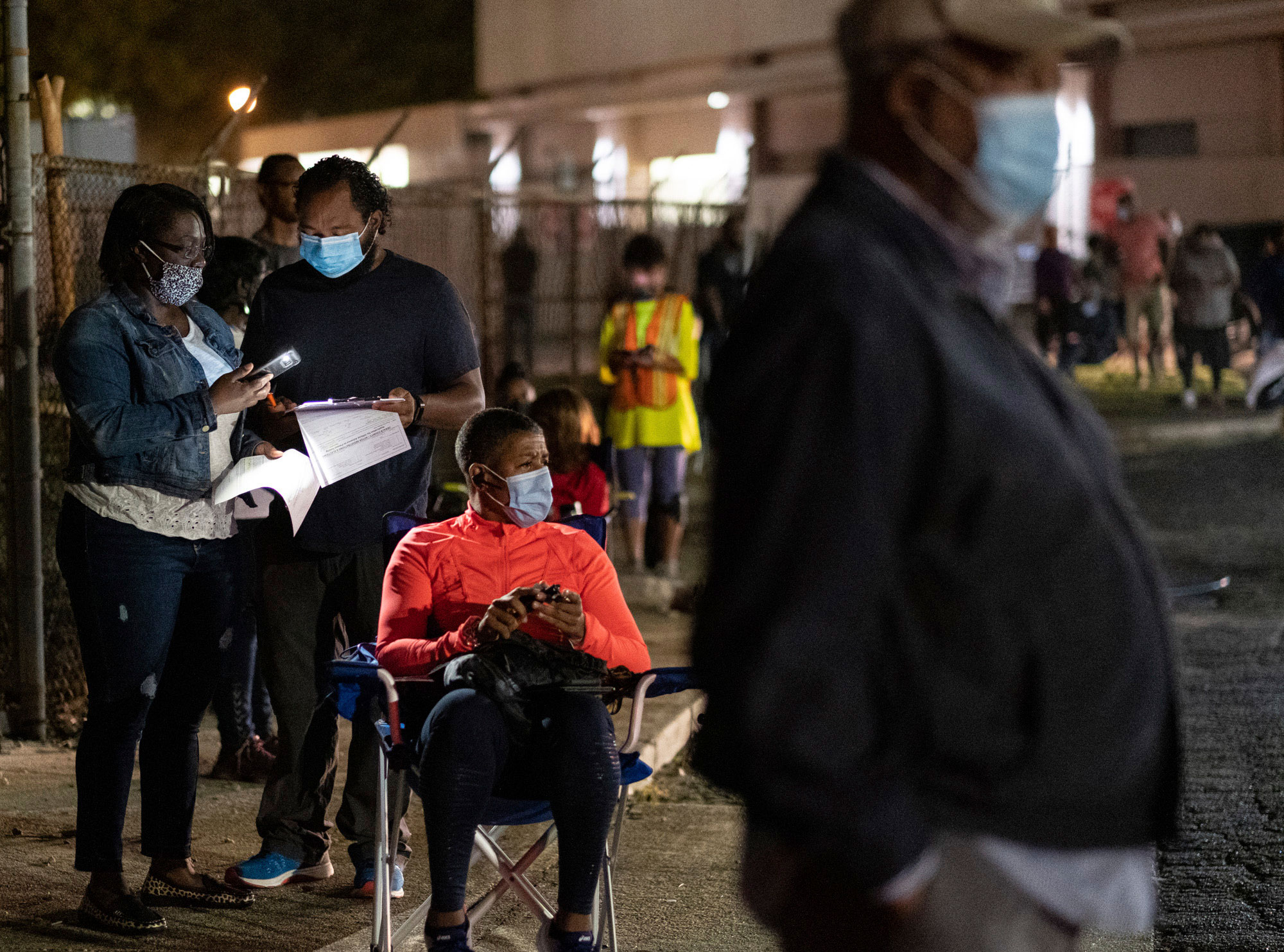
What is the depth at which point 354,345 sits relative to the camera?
457 cm

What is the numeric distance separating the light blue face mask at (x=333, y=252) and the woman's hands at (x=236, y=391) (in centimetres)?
48

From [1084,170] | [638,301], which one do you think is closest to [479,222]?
[638,301]

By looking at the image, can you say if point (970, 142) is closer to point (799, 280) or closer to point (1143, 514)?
point (799, 280)

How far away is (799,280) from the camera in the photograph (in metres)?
1.86

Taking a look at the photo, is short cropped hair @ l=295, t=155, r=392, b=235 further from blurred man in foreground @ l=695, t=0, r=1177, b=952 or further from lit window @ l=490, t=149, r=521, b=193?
lit window @ l=490, t=149, r=521, b=193

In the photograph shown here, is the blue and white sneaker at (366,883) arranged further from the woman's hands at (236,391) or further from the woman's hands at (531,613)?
the woman's hands at (236,391)

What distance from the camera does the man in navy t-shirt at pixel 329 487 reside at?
14.9ft

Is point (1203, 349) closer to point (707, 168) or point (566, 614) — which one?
point (707, 168)

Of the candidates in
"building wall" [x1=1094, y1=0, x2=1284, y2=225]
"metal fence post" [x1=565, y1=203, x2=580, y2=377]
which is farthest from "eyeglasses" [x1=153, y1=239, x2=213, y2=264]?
"building wall" [x1=1094, y1=0, x2=1284, y2=225]

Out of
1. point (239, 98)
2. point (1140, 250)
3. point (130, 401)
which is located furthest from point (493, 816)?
point (1140, 250)

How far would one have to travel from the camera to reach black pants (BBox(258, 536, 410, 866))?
4559mm

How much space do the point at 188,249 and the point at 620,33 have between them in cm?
2906

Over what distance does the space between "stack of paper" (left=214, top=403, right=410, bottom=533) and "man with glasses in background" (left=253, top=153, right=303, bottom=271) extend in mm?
1938

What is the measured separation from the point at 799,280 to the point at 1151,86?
26.5 metres
